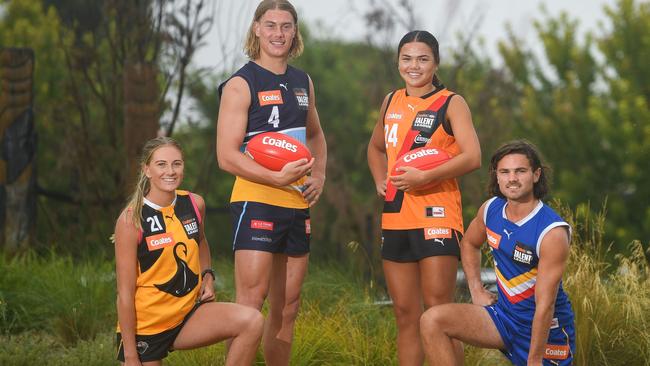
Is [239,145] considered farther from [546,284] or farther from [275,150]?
[546,284]

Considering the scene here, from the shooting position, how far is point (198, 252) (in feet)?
15.4

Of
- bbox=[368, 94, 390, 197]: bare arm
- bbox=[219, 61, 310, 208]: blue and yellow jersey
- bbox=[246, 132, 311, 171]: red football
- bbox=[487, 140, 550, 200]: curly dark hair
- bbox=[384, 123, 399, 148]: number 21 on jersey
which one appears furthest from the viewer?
bbox=[368, 94, 390, 197]: bare arm

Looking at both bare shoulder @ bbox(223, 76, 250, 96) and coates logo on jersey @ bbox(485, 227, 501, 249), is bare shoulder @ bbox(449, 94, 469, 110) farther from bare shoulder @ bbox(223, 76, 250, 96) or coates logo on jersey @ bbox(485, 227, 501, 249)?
bare shoulder @ bbox(223, 76, 250, 96)

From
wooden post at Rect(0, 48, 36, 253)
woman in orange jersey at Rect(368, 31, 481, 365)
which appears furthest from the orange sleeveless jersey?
wooden post at Rect(0, 48, 36, 253)

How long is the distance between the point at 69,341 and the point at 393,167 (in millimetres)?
3302

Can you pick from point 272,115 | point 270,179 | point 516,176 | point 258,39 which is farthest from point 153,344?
point 516,176

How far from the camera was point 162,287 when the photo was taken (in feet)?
14.8

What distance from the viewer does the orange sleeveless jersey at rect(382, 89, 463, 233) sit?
4.95 m

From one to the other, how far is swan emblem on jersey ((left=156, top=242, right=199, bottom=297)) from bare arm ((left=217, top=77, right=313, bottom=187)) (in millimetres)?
505

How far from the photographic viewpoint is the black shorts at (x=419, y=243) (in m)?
4.90

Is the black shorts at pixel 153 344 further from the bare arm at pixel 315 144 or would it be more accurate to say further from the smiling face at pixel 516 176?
the smiling face at pixel 516 176

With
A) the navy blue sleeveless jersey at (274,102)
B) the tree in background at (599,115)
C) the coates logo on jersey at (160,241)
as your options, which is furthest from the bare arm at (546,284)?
the tree in background at (599,115)

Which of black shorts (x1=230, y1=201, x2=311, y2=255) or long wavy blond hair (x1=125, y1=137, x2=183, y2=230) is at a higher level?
long wavy blond hair (x1=125, y1=137, x2=183, y2=230)

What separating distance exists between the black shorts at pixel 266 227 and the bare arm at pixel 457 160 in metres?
0.59
